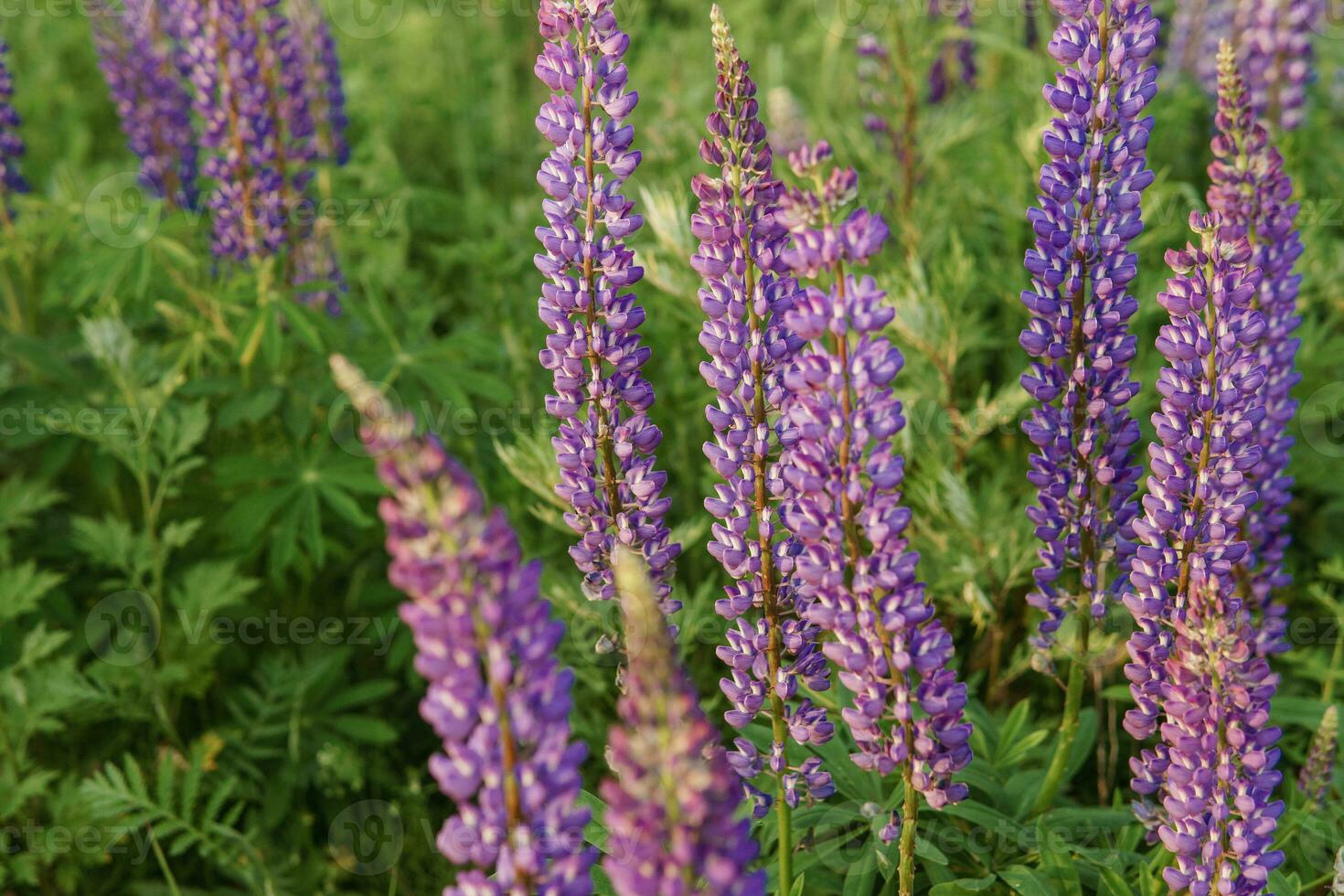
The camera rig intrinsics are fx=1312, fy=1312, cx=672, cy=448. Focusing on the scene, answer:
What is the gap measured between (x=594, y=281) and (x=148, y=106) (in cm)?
369

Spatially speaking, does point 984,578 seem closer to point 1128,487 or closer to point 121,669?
point 1128,487

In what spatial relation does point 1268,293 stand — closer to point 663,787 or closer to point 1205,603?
point 1205,603

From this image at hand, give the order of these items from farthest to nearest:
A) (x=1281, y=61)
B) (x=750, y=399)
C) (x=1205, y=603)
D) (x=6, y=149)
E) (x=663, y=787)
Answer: (x=1281, y=61), (x=6, y=149), (x=750, y=399), (x=1205, y=603), (x=663, y=787)

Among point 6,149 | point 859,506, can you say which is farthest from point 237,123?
point 859,506

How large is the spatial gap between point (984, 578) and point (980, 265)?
1.88 m

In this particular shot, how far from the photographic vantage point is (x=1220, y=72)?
10.0 feet

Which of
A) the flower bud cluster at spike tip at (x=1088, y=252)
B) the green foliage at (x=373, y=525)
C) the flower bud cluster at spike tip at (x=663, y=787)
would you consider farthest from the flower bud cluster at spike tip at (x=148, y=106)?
the flower bud cluster at spike tip at (x=663, y=787)

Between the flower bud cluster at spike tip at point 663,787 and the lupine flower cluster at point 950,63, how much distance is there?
202 inches

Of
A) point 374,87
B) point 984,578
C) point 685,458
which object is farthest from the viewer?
point 374,87

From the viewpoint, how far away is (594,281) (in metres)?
2.63

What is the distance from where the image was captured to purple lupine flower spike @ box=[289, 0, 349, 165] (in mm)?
5707

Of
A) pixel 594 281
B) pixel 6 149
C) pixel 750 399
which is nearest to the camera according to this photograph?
pixel 750 399

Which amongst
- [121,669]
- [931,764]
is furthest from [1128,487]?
[121,669]

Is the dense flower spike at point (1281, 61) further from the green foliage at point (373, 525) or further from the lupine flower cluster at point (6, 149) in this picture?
the lupine flower cluster at point (6, 149)
